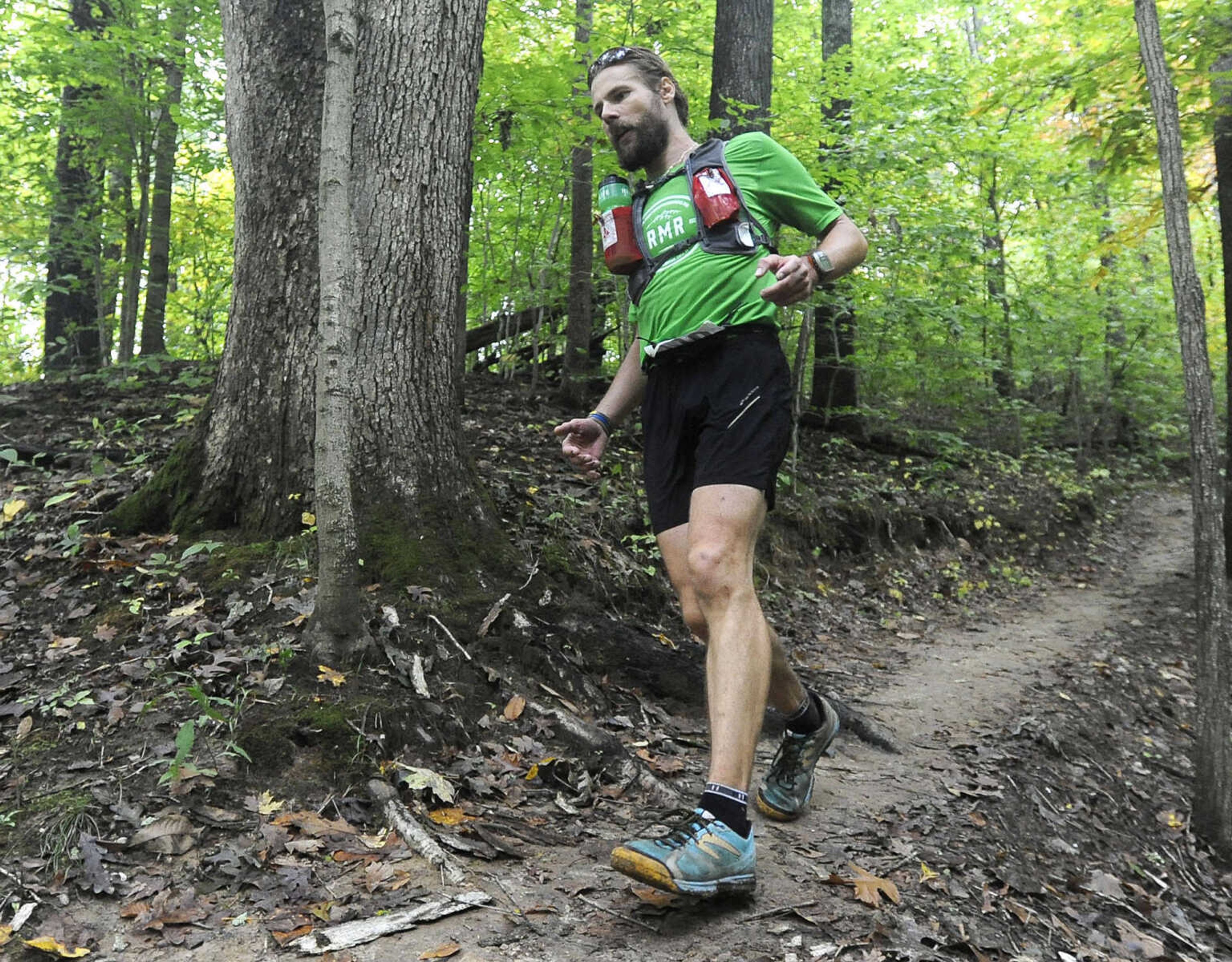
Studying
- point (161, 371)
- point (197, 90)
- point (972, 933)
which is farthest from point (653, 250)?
point (197, 90)

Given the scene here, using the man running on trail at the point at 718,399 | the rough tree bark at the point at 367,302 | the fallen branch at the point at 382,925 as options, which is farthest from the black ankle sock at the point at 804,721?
the rough tree bark at the point at 367,302

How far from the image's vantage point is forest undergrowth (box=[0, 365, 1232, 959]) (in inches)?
94.5

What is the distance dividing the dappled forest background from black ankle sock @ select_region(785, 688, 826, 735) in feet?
16.3

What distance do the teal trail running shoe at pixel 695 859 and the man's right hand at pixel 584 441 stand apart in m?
1.35

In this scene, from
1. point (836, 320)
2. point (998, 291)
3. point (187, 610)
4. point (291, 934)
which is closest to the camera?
point (291, 934)

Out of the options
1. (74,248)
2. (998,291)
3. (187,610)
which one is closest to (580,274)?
(74,248)

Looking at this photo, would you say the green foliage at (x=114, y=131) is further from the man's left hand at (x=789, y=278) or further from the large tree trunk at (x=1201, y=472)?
the large tree trunk at (x=1201, y=472)

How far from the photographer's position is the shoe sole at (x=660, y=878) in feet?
7.22

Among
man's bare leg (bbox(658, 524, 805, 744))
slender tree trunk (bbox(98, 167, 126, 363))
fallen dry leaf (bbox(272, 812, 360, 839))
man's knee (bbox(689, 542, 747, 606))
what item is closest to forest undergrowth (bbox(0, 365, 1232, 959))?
fallen dry leaf (bbox(272, 812, 360, 839))

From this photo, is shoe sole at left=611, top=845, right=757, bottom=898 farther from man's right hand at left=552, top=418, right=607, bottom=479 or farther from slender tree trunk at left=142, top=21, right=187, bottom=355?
slender tree trunk at left=142, top=21, right=187, bottom=355

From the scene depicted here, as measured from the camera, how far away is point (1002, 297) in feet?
35.8

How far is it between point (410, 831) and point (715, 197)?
219 cm

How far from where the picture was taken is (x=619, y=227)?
2.98 meters

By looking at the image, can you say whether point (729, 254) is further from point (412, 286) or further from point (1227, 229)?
point (1227, 229)
